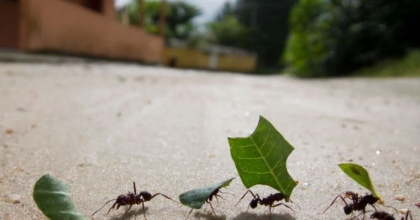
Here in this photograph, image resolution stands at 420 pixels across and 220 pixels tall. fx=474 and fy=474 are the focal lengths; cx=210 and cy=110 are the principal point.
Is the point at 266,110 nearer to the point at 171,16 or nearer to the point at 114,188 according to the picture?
the point at 114,188

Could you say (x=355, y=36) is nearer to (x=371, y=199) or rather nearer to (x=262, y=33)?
(x=371, y=199)

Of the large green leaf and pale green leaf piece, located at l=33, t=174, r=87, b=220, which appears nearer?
pale green leaf piece, located at l=33, t=174, r=87, b=220

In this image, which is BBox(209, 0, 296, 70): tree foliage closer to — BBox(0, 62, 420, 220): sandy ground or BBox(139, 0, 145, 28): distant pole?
BBox(139, 0, 145, 28): distant pole

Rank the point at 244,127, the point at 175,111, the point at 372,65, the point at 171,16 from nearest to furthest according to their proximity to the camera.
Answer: the point at 244,127 → the point at 175,111 → the point at 372,65 → the point at 171,16

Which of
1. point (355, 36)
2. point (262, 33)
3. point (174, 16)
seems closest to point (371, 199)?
point (355, 36)

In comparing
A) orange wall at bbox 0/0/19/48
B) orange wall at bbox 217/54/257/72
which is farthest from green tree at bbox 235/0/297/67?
orange wall at bbox 0/0/19/48

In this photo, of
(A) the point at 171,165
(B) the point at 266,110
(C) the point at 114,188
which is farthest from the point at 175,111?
(C) the point at 114,188

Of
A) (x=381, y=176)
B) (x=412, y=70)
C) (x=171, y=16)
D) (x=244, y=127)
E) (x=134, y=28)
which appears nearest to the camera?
(x=381, y=176)
